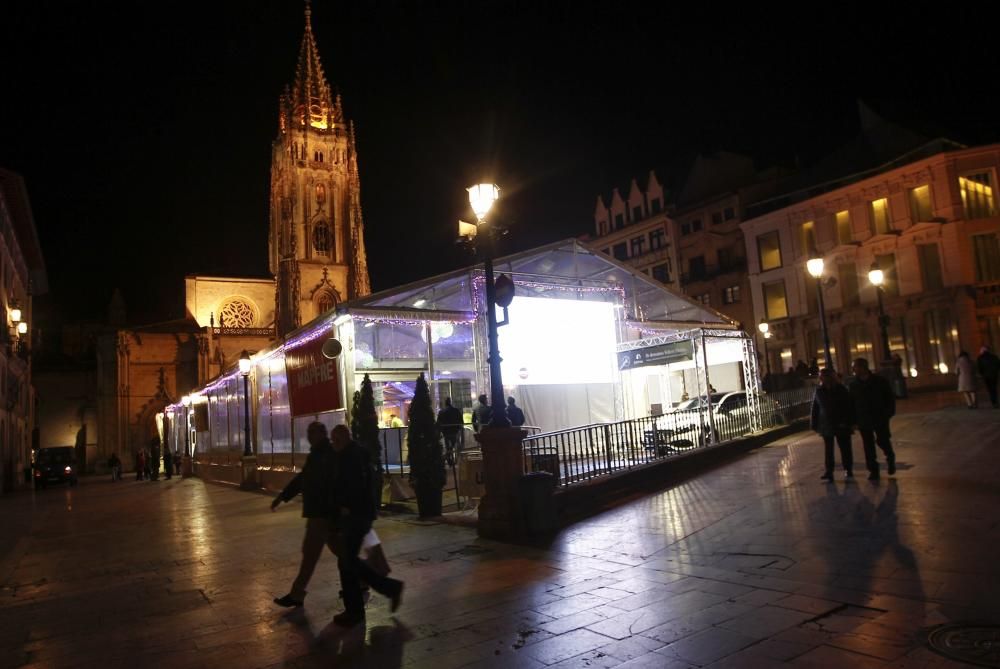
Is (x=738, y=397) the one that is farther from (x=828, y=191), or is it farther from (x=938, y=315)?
(x=828, y=191)

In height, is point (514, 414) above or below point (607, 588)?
above

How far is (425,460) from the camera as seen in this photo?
1169cm

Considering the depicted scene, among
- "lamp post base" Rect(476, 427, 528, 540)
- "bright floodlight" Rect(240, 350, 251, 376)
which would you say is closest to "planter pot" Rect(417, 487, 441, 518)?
"lamp post base" Rect(476, 427, 528, 540)

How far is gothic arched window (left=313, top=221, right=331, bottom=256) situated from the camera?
56.3 metres

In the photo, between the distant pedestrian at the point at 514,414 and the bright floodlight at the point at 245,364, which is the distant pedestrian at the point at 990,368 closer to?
the distant pedestrian at the point at 514,414

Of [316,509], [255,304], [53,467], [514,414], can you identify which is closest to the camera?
[316,509]

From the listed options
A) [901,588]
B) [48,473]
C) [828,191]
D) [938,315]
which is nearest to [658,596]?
[901,588]

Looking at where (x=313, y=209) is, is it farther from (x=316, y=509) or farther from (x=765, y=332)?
(x=316, y=509)

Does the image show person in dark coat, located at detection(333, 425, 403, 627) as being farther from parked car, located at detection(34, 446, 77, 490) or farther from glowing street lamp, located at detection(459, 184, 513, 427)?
parked car, located at detection(34, 446, 77, 490)

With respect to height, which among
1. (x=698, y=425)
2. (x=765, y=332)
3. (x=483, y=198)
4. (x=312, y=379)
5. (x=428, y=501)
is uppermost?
(x=483, y=198)

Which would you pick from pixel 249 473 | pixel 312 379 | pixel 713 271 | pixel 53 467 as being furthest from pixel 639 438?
pixel 53 467

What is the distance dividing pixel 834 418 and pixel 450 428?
7.70 meters

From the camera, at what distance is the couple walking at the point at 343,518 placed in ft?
19.0

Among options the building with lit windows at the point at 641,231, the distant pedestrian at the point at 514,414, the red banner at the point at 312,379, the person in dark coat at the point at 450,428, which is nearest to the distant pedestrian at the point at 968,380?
the distant pedestrian at the point at 514,414
